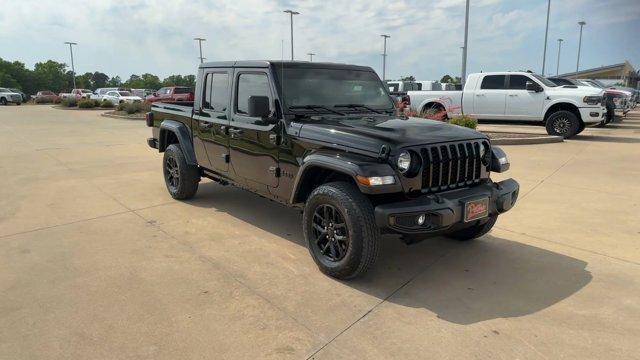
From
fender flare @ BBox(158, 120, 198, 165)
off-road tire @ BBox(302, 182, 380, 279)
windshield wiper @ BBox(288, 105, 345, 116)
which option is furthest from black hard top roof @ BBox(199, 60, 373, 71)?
off-road tire @ BBox(302, 182, 380, 279)

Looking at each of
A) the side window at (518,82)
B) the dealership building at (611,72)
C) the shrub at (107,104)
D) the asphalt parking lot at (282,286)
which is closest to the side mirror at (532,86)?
the side window at (518,82)

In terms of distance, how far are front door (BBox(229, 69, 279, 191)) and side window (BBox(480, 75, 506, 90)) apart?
410 inches

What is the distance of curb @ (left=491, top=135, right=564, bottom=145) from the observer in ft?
36.4

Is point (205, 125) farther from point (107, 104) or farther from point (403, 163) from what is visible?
point (107, 104)

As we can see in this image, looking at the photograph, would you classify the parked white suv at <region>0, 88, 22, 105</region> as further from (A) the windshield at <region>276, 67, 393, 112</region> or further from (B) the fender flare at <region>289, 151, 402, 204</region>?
(B) the fender flare at <region>289, 151, 402, 204</region>

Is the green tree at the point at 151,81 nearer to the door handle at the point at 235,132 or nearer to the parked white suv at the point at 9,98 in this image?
the parked white suv at the point at 9,98

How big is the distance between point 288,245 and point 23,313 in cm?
220

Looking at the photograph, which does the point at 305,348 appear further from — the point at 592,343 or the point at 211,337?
the point at 592,343

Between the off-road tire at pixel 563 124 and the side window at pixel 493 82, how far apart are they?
168 centimetres

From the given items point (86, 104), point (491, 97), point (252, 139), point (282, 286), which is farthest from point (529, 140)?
point (86, 104)

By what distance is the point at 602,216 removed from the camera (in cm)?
535

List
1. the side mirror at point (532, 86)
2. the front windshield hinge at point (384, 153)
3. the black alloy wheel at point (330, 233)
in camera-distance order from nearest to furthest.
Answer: the front windshield hinge at point (384, 153), the black alloy wheel at point (330, 233), the side mirror at point (532, 86)

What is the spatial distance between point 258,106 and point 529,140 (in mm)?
9086

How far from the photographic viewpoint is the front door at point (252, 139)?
4.34 meters
